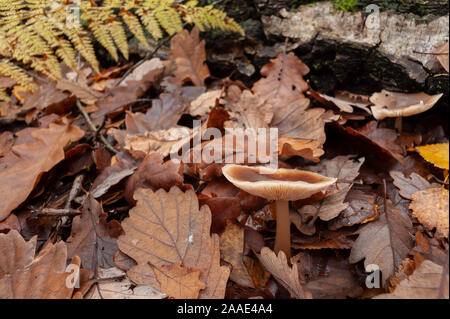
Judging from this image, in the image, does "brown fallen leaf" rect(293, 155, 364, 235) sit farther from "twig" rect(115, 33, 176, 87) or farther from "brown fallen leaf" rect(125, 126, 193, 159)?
"twig" rect(115, 33, 176, 87)

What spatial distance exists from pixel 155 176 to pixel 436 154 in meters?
1.54

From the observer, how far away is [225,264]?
1.58 metres

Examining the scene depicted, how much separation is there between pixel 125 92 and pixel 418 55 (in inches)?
83.8

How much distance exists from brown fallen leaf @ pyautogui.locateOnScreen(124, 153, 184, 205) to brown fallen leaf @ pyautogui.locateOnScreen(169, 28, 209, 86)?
1068mm

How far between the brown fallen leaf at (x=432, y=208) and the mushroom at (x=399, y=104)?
555 mm

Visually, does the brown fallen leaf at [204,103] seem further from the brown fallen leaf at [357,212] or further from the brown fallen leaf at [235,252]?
the brown fallen leaf at [357,212]

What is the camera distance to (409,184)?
5.90ft

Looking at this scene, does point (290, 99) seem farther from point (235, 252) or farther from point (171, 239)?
point (171, 239)

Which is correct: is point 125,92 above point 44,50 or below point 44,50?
below

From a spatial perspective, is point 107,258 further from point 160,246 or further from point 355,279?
point 355,279

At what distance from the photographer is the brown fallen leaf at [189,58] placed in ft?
9.01

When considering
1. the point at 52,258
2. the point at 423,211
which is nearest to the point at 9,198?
the point at 52,258

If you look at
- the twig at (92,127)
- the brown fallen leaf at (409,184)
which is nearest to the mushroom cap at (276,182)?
the brown fallen leaf at (409,184)
